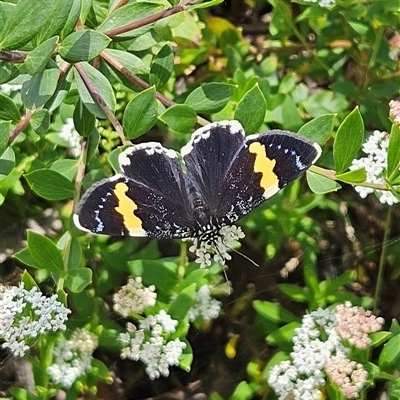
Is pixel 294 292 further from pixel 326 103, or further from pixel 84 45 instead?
pixel 84 45

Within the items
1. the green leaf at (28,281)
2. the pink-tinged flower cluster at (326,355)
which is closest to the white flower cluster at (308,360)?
the pink-tinged flower cluster at (326,355)

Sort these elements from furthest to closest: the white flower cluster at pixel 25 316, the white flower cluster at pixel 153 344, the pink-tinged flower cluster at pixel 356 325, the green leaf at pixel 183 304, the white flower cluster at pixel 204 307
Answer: the white flower cluster at pixel 204 307
the green leaf at pixel 183 304
the white flower cluster at pixel 153 344
the pink-tinged flower cluster at pixel 356 325
the white flower cluster at pixel 25 316

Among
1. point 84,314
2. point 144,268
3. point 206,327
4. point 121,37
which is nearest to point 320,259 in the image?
point 206,327

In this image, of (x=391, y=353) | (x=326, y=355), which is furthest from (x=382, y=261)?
(x=326, y=355)

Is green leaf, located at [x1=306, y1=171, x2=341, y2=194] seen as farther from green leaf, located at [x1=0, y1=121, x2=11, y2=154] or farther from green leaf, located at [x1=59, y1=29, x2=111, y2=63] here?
green leaf, located at [x1=0, y1=121, x2=11, y2=154]

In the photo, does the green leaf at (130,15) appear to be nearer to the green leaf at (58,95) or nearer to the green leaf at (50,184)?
the green leaf at (58,95)

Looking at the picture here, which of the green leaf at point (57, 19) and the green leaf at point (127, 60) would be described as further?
the green leaf at point (127, 60)
